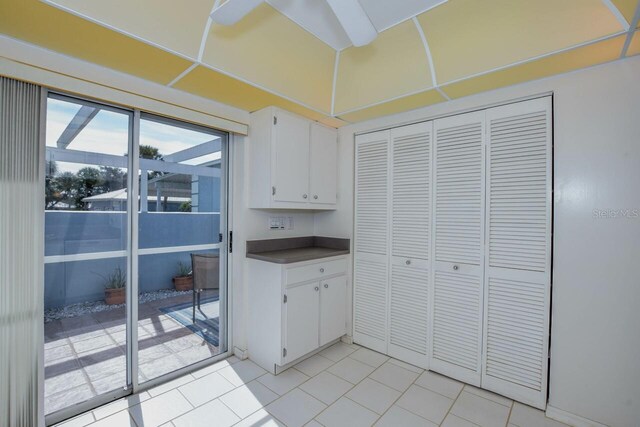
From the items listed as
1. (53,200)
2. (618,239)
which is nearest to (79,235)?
(53,200)

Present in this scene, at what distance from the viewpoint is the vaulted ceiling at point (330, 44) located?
5.09 feet

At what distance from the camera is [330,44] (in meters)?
2.37

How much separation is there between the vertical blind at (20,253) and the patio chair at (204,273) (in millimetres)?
1033

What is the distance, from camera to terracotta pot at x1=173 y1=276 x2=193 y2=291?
8.12 feet

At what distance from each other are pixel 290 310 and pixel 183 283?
0.98 m

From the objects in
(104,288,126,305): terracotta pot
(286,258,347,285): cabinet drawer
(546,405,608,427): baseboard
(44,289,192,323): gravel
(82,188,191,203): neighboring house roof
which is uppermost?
(82,188,191,203): neighboring house roof

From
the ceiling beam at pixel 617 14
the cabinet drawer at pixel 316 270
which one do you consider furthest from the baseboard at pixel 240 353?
the ceiling beam at pixel 617 14

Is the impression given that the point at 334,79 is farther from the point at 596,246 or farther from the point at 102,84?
the point at 596,246

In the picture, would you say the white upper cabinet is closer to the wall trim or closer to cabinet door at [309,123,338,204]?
cabinet door at [309,123,338,204]

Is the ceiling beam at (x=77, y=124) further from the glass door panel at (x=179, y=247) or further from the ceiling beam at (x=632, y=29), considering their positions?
the ceiling beam at (x=632, y=29)

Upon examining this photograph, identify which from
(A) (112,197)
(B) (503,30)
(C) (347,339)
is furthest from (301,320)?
(B) (503,30)

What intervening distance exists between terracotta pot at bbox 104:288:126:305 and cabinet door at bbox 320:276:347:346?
1.64m

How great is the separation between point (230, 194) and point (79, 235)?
1.19 metres

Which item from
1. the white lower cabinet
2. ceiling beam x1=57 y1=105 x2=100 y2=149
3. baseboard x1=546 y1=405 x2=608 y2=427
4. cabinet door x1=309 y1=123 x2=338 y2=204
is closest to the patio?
the white lower cabinet
